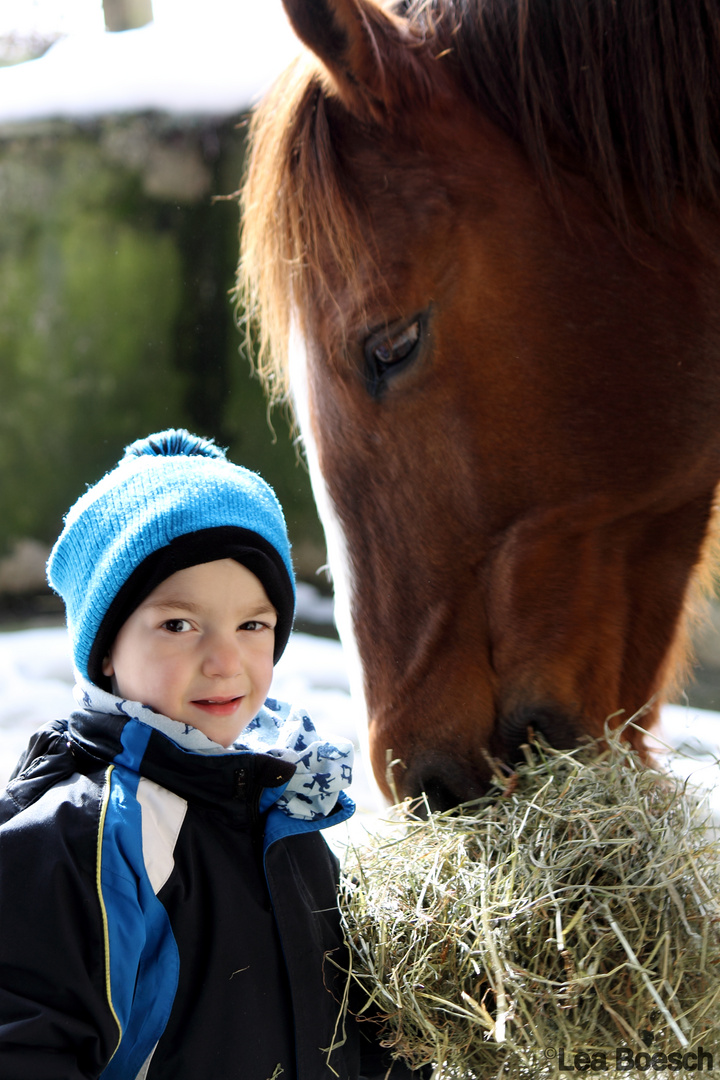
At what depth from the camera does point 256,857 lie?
80 centimetres

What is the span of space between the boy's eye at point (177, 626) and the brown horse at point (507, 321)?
0.32 m

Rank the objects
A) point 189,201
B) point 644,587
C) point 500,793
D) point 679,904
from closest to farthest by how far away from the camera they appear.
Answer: point 679,904 → point 500,793 → point 644,587 → point 189,201

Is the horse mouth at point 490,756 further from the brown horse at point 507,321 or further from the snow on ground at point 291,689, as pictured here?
the snow on ground at point 291,689

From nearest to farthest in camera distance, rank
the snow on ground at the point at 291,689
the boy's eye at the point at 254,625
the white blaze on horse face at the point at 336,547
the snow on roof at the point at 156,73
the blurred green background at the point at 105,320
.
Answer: the boy's eye at the point at 254,625, the white blaze on horse face at the point at 336,547, the snow on ground at the point at 291,689, the snow on roof at the point at 156,73, the blurred green background at the point at 105,320

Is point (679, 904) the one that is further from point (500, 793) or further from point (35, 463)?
point (35, 463)

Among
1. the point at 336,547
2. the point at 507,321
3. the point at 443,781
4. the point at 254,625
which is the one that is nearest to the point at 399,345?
the point at 507,321

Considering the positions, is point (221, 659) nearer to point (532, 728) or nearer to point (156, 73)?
point (532, 728)

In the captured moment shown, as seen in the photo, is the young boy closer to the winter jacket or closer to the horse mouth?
the winter jacket

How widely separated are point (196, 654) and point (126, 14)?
12.7 ft

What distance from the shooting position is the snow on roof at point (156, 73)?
3.44 meters

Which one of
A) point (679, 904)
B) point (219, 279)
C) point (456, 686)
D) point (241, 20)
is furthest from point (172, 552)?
point (241, 20)

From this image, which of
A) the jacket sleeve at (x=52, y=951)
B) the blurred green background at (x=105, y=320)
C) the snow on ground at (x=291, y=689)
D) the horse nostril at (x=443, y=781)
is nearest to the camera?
the jacket sleeve at (x=52, y=951)

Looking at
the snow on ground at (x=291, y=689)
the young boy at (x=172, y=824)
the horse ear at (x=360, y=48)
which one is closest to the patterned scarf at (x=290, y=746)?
the young boy at (x=172, y=824)

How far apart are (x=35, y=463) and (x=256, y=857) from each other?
3.32 m
